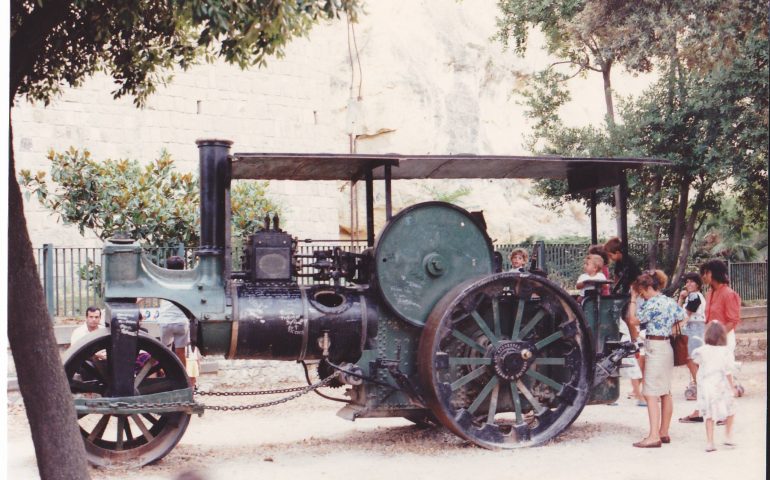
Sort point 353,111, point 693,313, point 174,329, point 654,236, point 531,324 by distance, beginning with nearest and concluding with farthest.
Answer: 1. point 531,324
2. point 693,313
3. point 654,236
4. point 174,329
5. point 353,111

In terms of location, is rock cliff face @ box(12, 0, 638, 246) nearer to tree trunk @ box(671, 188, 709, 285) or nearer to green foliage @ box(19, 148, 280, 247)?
green foliage @ box(19, 148, 280, 247)

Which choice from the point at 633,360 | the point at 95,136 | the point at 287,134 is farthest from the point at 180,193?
the point at 633,360

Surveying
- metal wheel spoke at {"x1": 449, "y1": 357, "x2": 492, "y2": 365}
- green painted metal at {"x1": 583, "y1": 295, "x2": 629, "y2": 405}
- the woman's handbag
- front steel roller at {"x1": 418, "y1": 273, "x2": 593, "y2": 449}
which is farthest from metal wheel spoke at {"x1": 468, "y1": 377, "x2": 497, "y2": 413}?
the woman's handbag

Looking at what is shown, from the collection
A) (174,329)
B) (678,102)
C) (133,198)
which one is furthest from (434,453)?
(133,198)

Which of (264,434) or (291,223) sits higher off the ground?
(291,223)

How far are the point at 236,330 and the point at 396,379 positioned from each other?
3.29 feet

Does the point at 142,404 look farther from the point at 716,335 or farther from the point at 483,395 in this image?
the point at 716,335

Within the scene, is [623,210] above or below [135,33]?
below

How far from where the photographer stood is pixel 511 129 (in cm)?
825

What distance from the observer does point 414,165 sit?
19.5 feet

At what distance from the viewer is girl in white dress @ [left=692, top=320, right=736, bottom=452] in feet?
16.8

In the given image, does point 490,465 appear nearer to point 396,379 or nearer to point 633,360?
point 396,379

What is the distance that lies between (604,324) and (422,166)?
1.56m

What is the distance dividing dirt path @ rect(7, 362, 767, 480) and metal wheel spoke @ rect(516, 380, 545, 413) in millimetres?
241
